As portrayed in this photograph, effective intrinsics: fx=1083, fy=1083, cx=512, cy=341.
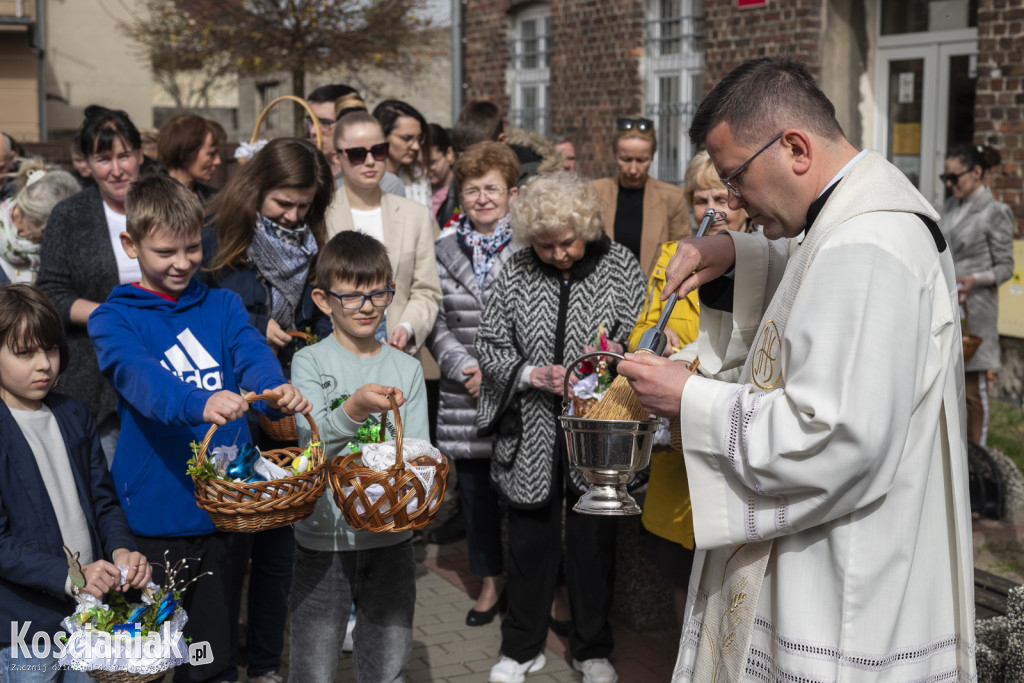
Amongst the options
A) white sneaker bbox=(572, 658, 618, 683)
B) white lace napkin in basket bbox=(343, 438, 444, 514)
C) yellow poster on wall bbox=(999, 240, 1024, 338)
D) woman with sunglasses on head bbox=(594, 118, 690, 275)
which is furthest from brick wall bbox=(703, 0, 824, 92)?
white lace napkin in basket bbox=(343, 438, 444, 514)

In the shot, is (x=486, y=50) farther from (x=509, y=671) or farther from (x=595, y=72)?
(x=509, y=671)

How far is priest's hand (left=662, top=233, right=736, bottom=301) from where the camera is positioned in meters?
2.92

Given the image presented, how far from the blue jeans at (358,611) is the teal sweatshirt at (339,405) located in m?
0.07

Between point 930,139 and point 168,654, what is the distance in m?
8.79

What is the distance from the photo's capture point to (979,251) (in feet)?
25.5

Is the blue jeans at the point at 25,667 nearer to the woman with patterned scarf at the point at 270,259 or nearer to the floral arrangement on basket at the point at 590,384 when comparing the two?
the woman with patterned scarf at the point at 270,259

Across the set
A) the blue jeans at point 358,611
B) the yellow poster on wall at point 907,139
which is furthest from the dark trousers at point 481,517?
the yellow poster on wall at point 907,139

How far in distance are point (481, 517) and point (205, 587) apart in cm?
194

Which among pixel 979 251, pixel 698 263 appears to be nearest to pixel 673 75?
pixel 979 251

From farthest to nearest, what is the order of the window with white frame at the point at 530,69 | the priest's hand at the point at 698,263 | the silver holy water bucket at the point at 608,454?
the window with white frame at the point at 530,69, the priest's hand at the point at 698,263, the silver holy water bucket at the point at 608,454

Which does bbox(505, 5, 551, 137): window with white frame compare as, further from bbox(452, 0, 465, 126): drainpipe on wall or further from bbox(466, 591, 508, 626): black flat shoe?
bbox(466, 591, 508, 626): black flat shoe

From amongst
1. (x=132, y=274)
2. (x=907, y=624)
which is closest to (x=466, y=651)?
(x=132, y=274)

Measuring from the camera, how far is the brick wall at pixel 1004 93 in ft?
28.4

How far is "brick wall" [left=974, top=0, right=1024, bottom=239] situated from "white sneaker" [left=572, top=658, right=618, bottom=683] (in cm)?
609
